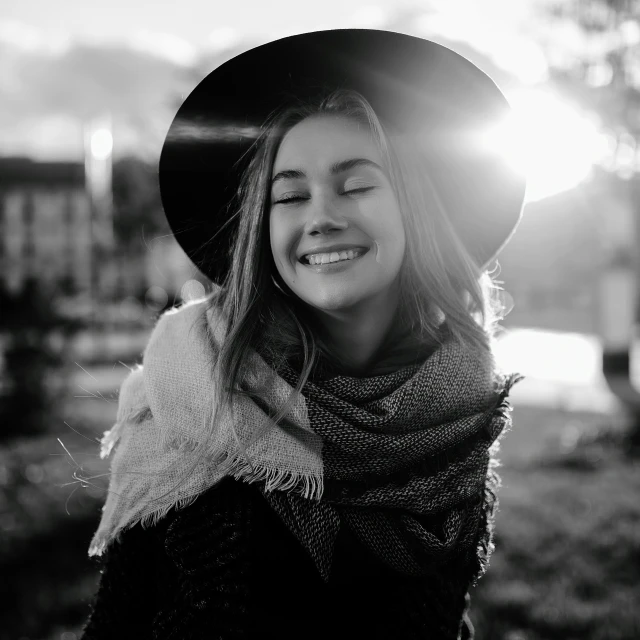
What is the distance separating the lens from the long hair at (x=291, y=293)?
1882 mm

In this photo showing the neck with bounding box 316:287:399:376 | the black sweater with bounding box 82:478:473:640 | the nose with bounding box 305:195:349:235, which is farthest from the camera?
the neck with bounding box 316:287:399:376

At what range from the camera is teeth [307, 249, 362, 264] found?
185 cm

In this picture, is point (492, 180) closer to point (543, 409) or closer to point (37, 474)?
point (37, 474)

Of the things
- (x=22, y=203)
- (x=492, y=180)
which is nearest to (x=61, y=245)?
(x=22, y=203)

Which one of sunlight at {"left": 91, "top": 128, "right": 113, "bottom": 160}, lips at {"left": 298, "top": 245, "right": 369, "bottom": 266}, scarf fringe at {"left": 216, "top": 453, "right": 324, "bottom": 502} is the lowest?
scarf fringe at {"left": 216, "top": 453, "right": 324, "bottom": 502}

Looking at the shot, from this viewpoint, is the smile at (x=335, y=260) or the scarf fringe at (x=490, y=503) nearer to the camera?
the smile at (x=335, y=260)

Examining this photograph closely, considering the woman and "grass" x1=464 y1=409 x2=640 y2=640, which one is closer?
the woman

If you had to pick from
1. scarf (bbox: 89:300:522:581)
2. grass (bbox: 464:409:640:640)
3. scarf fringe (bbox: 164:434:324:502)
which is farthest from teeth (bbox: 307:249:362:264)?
grass (bbox: 464:409:640:640)

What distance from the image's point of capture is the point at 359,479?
1.82 m

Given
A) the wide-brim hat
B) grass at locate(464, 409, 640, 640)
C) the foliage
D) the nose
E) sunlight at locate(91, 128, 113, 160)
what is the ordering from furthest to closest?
1. sunlight at locate(91, 128, 113, 160)
2. the foliage
3. grass at locate(464, 409, 640, 640)
4. the wide-brim hat
5. the nose

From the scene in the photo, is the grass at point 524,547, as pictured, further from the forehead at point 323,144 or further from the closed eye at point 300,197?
the forehead at point 323,144

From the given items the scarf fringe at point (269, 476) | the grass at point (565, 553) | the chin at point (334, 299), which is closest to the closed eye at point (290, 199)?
the chin at point (334, 299)

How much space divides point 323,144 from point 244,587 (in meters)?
1.14

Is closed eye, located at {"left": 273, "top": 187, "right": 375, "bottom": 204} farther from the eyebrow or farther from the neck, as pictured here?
the neck
